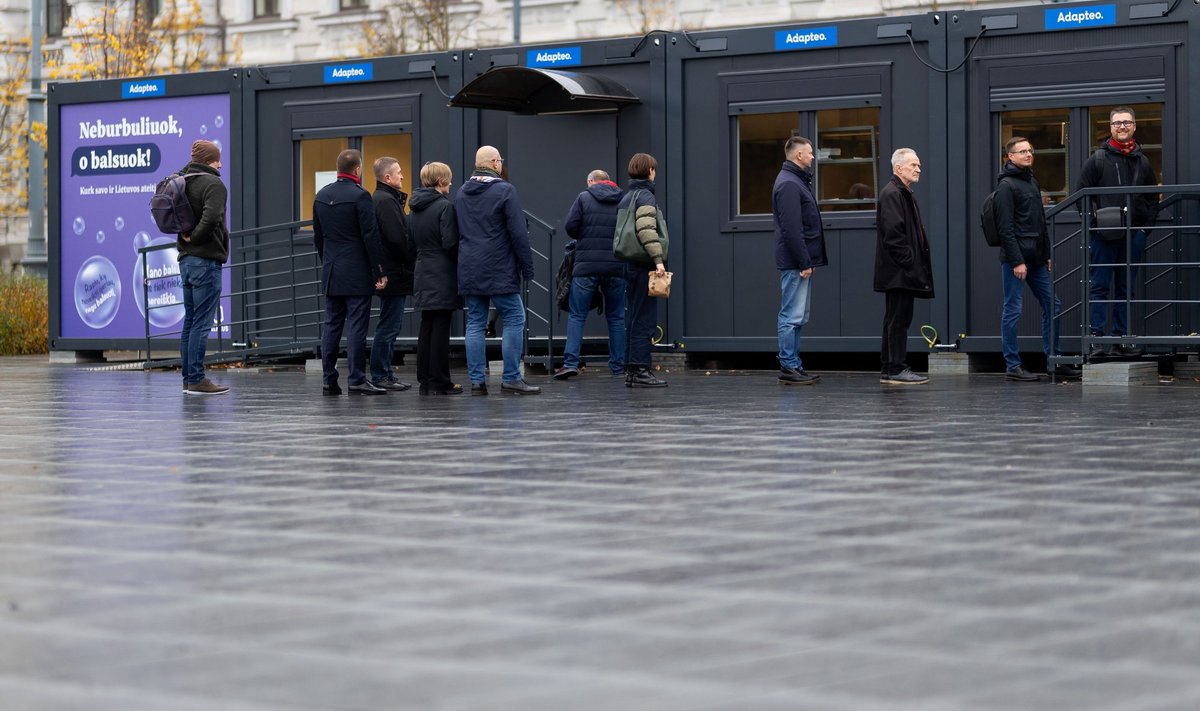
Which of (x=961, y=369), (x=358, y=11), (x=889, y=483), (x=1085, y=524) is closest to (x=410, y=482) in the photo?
(x=889, y=483)

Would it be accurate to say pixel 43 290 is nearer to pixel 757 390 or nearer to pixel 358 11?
pixel 757 390

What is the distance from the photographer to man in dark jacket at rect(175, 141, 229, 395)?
1444cm

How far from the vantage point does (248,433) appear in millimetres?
11047

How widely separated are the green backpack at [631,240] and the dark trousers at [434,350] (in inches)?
53.3

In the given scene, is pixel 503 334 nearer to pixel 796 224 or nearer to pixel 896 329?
pixel 796 224

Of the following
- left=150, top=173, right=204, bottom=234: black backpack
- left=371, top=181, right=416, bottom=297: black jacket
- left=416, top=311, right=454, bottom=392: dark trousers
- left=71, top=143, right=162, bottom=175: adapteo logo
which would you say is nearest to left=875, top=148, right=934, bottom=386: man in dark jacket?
left=416, top=311, right=454, bottom=392: dark trousers

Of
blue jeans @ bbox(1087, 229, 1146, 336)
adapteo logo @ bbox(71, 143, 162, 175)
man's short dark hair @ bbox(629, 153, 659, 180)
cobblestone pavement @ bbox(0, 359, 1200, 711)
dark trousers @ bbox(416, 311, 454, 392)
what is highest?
adapteo logo @ bbox(71, 143, 162, 175)

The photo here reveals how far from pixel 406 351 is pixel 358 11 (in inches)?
1083

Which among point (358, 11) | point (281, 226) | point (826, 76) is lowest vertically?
point (281, 226)

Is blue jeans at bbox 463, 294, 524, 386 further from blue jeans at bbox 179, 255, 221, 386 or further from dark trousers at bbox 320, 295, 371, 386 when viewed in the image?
blue jeans at bbox 179, 255, 221, 386

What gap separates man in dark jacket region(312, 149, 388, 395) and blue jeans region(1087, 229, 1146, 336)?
5.37 meters

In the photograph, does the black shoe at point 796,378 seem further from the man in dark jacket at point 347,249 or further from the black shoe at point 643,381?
the man in dark jacket at point 347,249

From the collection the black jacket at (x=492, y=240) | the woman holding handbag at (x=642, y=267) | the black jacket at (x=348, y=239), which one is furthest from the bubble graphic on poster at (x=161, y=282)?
the black jacket at (x=492, y=240)

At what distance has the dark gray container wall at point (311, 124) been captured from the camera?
752 inches
